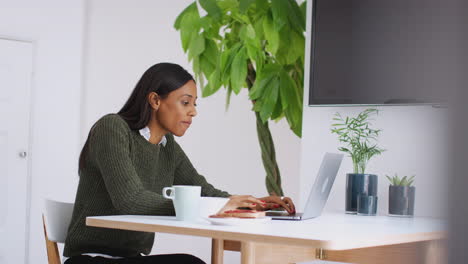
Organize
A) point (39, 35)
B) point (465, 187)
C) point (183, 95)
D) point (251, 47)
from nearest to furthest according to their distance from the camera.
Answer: point (465, 187)
point (183, 95)
point (251, 47)
point (39, 35)

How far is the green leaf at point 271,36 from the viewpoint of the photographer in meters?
2.93

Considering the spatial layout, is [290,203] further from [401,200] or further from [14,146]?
[14,146]

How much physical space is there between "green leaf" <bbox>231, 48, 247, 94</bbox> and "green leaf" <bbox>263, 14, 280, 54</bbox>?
0.44 ft

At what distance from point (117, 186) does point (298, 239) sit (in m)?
0.68

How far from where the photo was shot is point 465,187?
20 centimetres

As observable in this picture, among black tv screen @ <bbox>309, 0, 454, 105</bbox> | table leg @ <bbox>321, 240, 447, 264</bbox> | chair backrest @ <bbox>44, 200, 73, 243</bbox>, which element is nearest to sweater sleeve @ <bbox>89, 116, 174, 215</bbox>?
chair backrest @ <bbox>44, 200, 73, 243</bbox>

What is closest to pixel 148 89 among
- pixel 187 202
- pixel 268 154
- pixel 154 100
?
pixel 154 100

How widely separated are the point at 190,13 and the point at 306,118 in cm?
84

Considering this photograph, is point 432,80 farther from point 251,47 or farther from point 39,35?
point 39,35

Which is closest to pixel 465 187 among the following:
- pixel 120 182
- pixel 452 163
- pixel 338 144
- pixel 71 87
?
pixel 452 163

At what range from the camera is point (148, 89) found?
198 centimetres

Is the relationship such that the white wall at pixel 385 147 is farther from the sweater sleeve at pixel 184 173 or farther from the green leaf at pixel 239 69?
the sweater sleeve at pixel 184 173

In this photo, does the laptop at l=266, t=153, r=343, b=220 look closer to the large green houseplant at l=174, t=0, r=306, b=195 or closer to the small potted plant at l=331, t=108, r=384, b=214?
the small potted plant at l=331, t=108, r=384, b=214

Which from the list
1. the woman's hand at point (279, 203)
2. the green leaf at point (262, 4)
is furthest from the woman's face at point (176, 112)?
the green leaf at point (262, 4)
